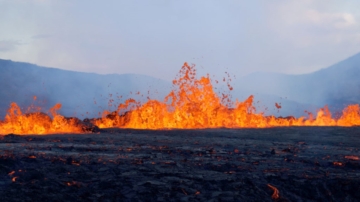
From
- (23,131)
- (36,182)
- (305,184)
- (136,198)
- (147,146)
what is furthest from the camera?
(23,131)

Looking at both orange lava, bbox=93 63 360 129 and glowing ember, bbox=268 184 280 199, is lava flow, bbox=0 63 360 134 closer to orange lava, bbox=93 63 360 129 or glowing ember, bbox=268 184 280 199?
orange lava, bbox=93 63 360 129

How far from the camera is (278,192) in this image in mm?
6750

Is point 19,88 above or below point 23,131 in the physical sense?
above

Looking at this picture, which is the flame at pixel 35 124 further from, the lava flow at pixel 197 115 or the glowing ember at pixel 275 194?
the glowing ember at pixel 275 194

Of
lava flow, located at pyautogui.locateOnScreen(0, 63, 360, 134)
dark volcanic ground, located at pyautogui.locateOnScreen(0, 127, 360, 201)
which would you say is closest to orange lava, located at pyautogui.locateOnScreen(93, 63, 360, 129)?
lava flow, located at pyautogui.locateOnScreen(0, 63, 360, 134)

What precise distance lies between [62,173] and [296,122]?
1933 cm

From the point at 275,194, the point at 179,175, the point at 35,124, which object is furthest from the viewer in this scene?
the point at 35,124

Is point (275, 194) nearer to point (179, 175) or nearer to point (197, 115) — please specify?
point (179, 175)

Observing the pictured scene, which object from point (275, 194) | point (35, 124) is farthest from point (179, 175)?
point (35, 124)

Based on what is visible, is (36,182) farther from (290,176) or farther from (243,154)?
(243,154)

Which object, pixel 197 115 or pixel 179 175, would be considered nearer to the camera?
pixel 179 175

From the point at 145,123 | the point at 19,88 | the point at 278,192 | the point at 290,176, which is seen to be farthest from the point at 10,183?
the point at 19,88

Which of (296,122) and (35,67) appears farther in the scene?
(35,67)

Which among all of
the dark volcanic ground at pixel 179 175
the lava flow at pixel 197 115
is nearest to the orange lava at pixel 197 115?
the lava flow at pixel 197 115
